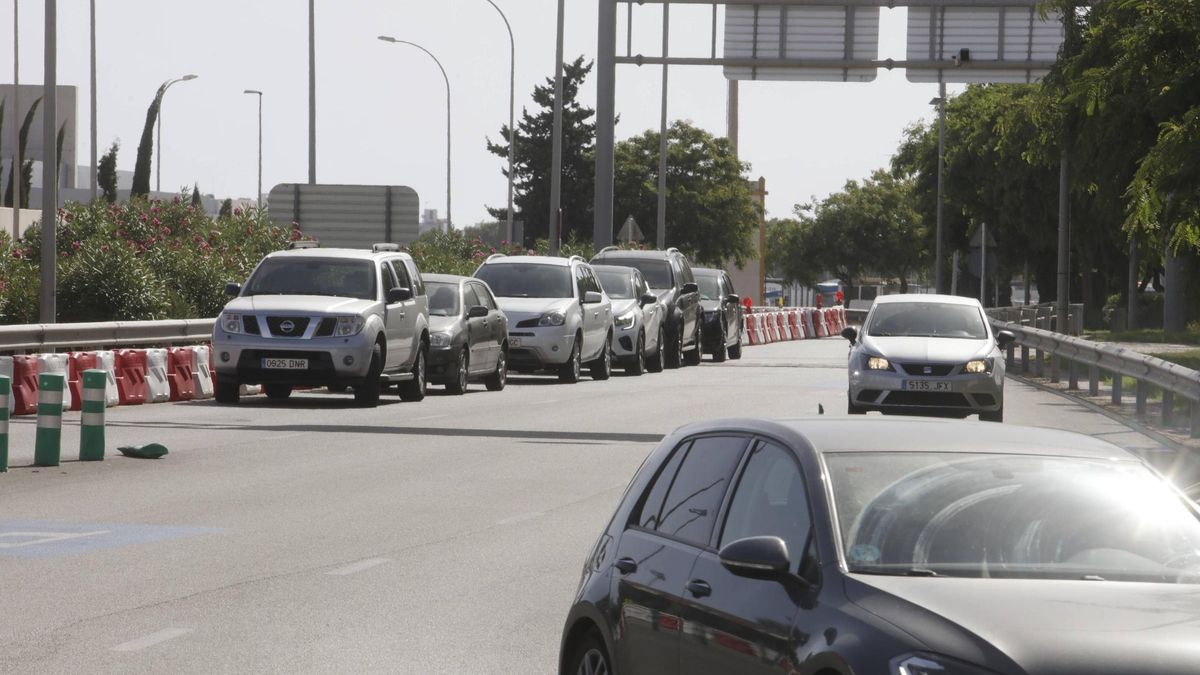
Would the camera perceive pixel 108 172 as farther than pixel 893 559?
Yes

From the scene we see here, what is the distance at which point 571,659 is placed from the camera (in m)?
6.93

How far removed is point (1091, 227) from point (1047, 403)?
3642 centimetres

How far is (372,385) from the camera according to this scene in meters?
25.0

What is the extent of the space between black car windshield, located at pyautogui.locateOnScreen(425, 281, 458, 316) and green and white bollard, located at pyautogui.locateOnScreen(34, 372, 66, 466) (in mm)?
11968

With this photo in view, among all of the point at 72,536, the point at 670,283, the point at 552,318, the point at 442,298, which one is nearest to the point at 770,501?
the point at 72,536

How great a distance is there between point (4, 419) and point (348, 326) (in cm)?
861

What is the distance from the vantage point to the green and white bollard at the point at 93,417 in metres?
16.8

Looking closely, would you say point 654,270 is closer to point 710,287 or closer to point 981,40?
point 710,287

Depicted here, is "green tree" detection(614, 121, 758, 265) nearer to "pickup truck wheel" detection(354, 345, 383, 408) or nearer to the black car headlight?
"pickup truck wheel" detection(354, 345, 383, 408)

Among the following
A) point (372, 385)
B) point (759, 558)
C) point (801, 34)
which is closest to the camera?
point (759, 558)

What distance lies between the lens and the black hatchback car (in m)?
4.86

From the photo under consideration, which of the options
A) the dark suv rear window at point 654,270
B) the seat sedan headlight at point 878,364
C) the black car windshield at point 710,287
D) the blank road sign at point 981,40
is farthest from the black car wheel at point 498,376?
the blank road sign at point 981,40

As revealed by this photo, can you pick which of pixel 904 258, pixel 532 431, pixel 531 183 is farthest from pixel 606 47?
pixel 904 258

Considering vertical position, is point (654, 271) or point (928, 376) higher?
point (654, 271)
